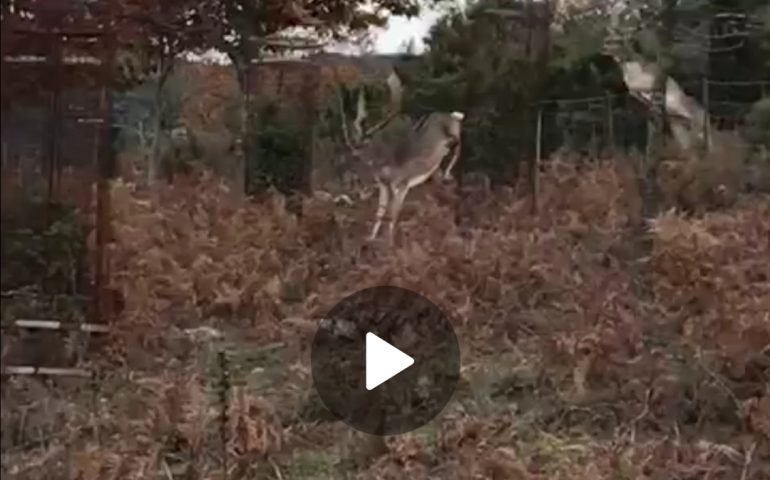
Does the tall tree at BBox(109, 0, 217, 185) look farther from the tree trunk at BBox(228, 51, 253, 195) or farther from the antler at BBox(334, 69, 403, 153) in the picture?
the antler at BBox(334, 69, 403, 153)

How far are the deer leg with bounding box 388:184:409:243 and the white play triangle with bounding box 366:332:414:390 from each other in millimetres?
149

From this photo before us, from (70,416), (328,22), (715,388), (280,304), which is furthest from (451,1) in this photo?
(70,416)

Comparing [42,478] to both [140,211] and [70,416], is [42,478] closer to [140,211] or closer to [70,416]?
[70,416]

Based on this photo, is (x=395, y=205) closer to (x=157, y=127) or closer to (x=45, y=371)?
(x=157, y=127)

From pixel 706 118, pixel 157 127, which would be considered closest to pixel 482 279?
pixel 706 118

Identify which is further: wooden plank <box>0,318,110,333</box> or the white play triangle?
the white play triangle

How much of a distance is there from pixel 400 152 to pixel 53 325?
1.76ft

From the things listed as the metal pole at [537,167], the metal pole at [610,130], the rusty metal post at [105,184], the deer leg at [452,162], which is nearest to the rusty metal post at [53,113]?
the rusty metal post at [105,184]

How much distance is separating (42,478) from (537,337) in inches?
27.2

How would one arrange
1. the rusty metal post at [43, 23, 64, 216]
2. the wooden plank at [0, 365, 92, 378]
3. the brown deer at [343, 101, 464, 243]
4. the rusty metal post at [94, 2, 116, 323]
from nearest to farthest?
1. the wooden plank at [0, 365, 92, 378]
2. the rusty metal post at [43, 23, 64, 216]
3. the rusty metal post at [94, 2, 116, 323]
4. the brown deer at [343, 101, 464, 243]
